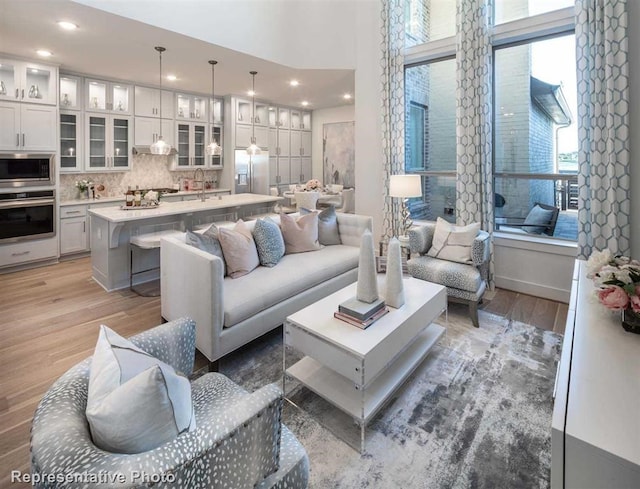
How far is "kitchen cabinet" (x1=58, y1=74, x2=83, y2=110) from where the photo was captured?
5316mm

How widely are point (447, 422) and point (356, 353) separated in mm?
718

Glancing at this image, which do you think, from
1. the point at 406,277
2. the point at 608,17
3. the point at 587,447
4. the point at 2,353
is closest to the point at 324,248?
the point at 406,277

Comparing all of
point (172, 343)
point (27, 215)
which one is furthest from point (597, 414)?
point (27, 215)

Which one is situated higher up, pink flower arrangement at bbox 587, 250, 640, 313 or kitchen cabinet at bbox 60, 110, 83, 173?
kitchen cabinet at bbox 60, 110, 83, 173

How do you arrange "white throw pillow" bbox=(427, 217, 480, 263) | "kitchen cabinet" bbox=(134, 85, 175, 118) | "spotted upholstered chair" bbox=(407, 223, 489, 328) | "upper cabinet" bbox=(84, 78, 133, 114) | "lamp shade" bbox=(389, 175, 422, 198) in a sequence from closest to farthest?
"spotted upholstered chair" bbox=(407, 223, 489, 328) < "white throw pillow" bbox=(427, 217, 480, 263) < "lamp shade" bbox=(389, 175, 422, 198) < "upper cabinet" bbox=(84, 78, 133, 114) < "kitchen cabinet" bbox=(134, 85, 175, 118)

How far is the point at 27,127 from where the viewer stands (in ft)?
15.6

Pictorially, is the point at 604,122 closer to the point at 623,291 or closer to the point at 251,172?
the point at 623,291

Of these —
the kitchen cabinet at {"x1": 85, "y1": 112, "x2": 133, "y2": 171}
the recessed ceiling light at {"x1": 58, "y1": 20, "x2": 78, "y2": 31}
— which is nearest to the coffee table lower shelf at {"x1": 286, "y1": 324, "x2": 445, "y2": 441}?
the recessed ceiling light at {"x1": 58, "y1": 20, "x2": 78, "y2": 31}

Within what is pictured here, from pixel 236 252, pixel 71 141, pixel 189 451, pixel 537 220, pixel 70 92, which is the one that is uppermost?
pixel 70 92

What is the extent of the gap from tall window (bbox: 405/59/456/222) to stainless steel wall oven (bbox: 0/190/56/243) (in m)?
5.10

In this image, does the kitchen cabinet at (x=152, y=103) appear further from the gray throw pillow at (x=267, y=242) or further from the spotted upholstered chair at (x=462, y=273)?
the spotted upholstered chair at (x=462, y=273)

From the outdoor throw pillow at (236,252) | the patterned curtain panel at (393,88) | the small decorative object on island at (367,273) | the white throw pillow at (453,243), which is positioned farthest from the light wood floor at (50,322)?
the patterned curtain panel at (393,88)

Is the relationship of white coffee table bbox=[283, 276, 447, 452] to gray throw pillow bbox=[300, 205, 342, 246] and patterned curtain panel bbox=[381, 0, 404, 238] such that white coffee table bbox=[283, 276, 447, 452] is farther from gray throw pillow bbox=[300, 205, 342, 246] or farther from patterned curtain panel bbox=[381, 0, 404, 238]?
patterned curtain panel bbox=[381, 0, 404, 238]

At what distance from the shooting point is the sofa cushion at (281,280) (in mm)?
2563
